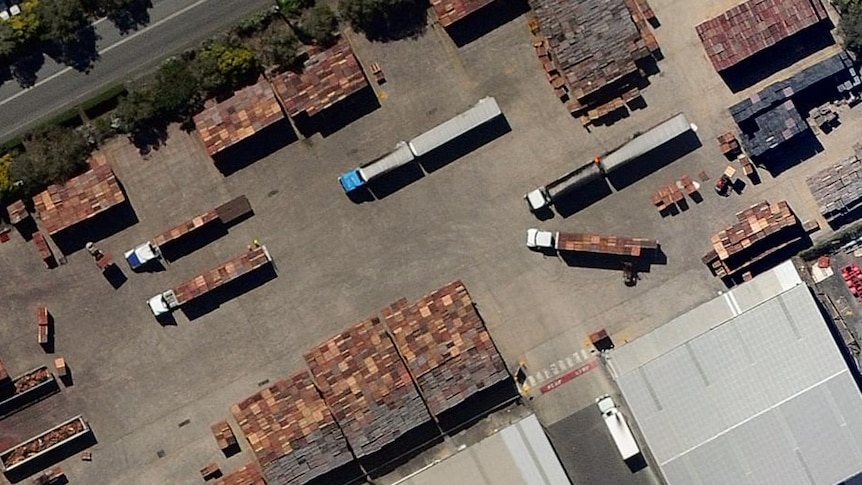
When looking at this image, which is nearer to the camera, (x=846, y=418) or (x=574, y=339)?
(x=846, y=418)

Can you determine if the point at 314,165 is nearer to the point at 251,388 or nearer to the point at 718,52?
the point at 251,388

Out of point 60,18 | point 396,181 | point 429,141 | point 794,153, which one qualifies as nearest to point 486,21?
point 429,141

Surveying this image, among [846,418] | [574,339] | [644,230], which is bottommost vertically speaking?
[846,418]

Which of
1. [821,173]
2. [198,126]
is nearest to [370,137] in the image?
[198,126]

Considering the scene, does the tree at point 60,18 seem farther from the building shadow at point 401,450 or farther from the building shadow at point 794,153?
the building shadow at point 794,153

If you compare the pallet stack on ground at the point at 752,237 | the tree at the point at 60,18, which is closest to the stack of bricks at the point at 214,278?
the tree at the point at 60,18
